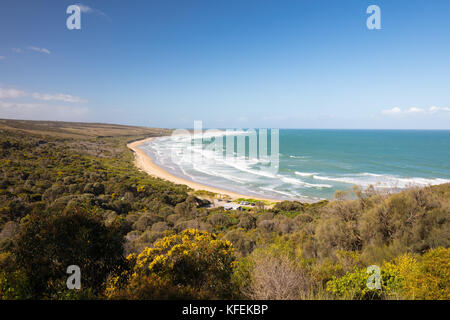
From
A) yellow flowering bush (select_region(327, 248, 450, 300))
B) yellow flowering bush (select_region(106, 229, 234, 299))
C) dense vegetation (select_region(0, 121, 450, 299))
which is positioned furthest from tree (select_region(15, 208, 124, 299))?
yellow flowering bush (select_region(327, 248, 450, 300))

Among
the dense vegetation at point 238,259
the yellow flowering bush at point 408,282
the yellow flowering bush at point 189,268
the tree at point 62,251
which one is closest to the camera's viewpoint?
the yellow flowering bush at point 408,282

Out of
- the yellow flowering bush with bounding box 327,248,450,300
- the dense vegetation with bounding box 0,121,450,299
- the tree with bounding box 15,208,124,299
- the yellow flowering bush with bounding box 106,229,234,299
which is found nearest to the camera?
the yellow flowering bush with bounding box 327,248,450,300

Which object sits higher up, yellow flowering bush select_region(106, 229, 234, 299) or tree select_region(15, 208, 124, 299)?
tree select_region(15, 208, 124, 299)

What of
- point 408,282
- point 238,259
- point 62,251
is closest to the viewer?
point 408,282

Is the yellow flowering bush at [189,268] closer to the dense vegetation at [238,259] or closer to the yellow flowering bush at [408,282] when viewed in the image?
the dense vegetation at [238,259]

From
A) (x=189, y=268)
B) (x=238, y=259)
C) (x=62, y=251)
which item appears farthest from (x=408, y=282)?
(x=62, y=251)

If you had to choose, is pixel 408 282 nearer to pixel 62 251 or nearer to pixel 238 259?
pixel 238 259

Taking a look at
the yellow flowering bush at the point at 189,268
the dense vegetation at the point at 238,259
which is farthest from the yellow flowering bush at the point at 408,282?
the yellow flowering bush at the point at 189,268

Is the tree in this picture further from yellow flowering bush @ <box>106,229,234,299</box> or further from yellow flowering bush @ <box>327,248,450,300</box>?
yellow flowering bush @ <box>327,248,450,300</box>

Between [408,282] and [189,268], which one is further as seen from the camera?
[189,268]

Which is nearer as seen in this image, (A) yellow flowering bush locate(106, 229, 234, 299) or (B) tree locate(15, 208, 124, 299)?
(B) tree locate(15, 208, 124, 299)

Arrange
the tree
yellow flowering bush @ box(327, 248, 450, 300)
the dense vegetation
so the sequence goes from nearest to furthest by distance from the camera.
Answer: yellow flowering bush @ box(327, 248, 450, 300), the dense vegetation, the tree
